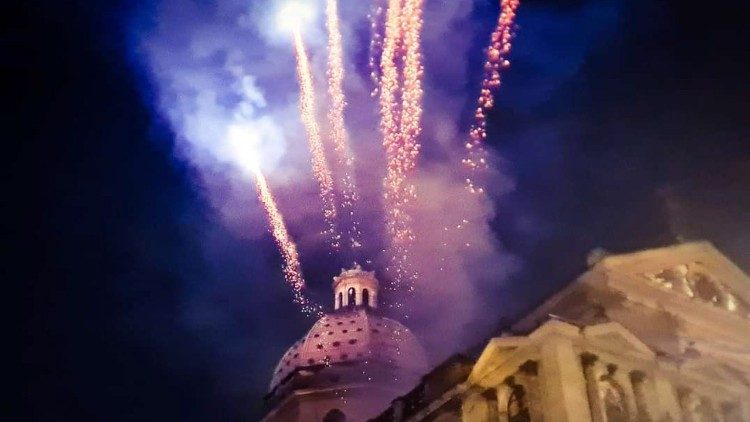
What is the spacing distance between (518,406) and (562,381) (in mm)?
2361

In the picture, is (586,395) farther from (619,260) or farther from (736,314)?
(736,314)

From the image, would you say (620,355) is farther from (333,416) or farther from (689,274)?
(333,416)

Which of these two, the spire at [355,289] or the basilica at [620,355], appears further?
the spire at [355,289]

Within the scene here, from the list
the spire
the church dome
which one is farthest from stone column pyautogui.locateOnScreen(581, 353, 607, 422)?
the spire

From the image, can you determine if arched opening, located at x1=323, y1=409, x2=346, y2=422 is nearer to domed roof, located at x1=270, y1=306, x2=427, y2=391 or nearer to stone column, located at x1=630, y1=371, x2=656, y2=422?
domed roof, located at x1=270, y1=306, x2=427, y2=391

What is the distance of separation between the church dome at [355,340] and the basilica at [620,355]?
80.2 ft

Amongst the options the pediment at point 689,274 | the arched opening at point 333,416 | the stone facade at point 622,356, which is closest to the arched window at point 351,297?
the arched opening at point 333,416

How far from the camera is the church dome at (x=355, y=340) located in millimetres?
55156

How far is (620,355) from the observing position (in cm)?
2477

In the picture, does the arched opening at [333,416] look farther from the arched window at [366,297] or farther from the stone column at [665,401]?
the stone column at [665,401]

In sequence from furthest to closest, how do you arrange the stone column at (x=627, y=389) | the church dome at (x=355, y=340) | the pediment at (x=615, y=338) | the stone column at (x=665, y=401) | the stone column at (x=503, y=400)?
the church dome at (x=355, y=340)
the stone column at (x=503, y=400)
the stone column at (x=665, y=401)
the pediment at (x=615, y=338)
the stone column at (x=627, y=389)

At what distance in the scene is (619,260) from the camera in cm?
2655

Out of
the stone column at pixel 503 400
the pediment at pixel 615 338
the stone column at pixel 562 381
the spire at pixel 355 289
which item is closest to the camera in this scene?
the stone column at pixel 562 381

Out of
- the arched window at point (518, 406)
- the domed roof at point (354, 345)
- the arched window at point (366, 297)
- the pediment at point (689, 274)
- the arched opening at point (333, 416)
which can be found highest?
the arched window at point (366, 297)
